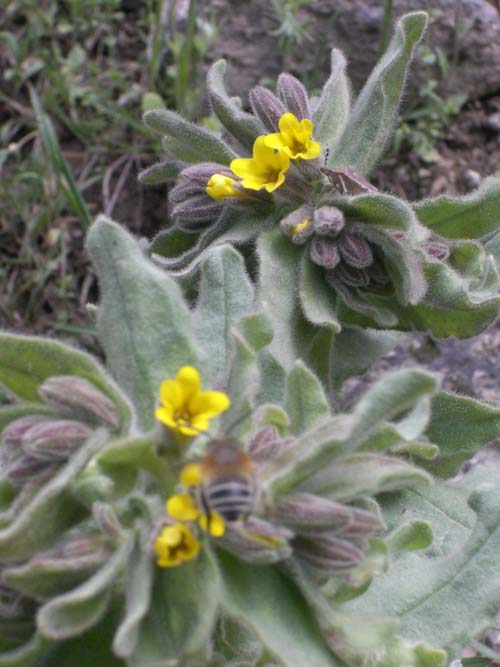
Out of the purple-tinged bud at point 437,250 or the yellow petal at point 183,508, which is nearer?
the yellow petal at point 183,508

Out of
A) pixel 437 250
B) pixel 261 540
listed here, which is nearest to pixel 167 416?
pixel 261 540

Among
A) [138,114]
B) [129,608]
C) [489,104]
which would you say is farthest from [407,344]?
[129,608]

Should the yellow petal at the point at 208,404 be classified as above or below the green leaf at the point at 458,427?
above

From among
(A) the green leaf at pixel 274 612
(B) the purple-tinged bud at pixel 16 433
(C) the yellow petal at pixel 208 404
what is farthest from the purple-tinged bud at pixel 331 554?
(B) the purple-tinged bud at pixel 16 433

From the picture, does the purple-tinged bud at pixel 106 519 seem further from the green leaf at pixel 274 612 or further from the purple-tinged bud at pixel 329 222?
the purple-tinged bud at pixel 329 222

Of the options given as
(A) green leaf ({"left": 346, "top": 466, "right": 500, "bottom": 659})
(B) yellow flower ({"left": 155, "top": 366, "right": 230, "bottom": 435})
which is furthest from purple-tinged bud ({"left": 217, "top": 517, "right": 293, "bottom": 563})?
(A) green leaf ({"left": 346, "top": 466, "right": 500, "bottom": 659})

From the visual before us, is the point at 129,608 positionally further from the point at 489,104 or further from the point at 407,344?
the point at 489,104
